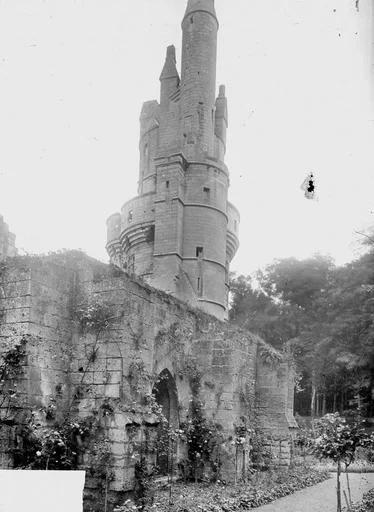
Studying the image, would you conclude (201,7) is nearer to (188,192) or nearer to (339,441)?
(188,192)

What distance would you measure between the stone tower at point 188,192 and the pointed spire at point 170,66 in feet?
0.20

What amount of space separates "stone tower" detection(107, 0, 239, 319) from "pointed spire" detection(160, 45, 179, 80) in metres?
0.06

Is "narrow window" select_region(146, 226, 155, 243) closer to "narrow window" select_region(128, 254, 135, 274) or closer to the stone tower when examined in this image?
the stone tower

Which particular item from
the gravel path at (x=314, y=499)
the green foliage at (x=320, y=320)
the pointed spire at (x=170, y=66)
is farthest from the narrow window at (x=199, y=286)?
the gravel path at (x=314, y=499)

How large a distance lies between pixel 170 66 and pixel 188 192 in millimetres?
8997

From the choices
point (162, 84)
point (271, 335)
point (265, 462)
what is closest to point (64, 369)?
point (265, 462)

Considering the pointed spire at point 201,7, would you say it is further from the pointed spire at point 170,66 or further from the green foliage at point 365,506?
the green foliage at point 365,506

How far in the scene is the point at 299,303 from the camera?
42.3 metres

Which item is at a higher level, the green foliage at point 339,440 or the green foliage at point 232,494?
the green foliage at point 339,440

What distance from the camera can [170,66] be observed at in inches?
1288

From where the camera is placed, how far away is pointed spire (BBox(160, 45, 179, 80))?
1271 inches

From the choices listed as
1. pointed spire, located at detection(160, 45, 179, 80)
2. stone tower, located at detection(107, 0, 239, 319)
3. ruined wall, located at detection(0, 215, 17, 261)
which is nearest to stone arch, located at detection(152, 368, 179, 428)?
ruined wall, located at detection(0, 215, 17, 261)

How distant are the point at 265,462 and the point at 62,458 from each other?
7637 mm

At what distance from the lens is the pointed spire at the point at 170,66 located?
32281mm
